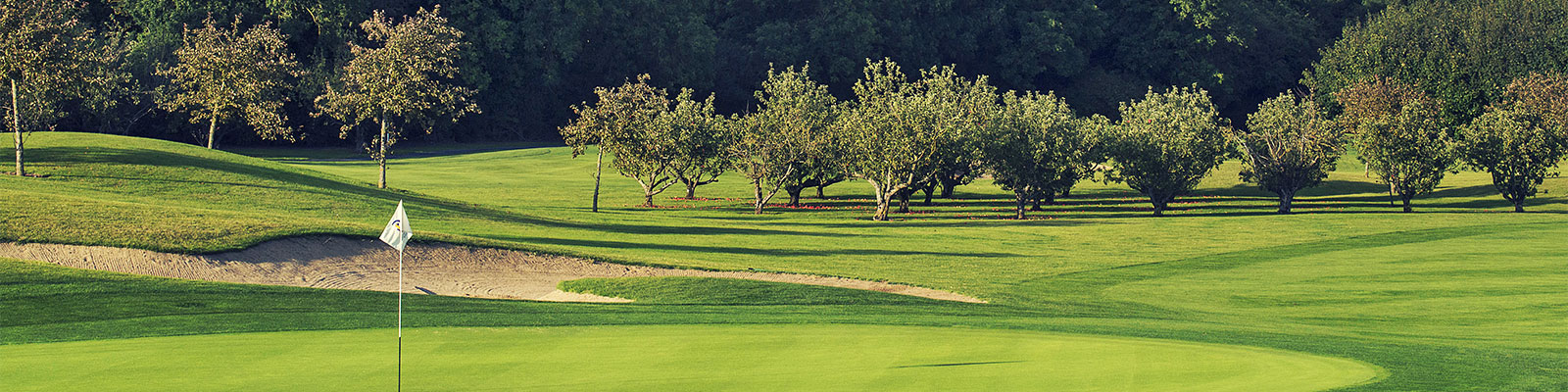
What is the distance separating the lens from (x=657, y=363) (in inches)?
651

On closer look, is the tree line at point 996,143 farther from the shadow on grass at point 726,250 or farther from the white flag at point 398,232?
the white flag at point 398,232

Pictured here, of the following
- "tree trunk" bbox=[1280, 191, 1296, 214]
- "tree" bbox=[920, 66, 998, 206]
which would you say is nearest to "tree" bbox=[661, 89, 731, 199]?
"tree" bbox=[920, 66, 998, 206]

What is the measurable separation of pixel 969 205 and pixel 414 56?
1043 inches

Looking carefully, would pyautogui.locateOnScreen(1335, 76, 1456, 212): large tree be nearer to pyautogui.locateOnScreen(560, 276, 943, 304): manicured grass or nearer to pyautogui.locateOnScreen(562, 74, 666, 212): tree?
pyautogui.locateOnScreen(562, 74, 666, 212): tree

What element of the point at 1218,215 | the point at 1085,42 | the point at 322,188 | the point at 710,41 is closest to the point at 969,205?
the point at 1218,215

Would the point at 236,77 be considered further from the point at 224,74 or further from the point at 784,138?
the point at 784,138

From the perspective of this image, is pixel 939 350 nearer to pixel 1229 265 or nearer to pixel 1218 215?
pixel 1229 265

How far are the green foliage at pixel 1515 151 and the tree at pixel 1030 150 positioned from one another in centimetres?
1848

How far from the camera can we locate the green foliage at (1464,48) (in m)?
90.4

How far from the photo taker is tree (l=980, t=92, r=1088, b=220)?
56750 millimetres

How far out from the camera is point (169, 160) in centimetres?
4547

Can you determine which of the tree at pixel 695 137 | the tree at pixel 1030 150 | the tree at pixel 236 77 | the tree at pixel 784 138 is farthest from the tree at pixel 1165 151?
the tree at pixel 236 77

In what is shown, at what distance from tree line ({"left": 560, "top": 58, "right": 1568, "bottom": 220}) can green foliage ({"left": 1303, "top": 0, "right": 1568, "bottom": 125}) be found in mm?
27765

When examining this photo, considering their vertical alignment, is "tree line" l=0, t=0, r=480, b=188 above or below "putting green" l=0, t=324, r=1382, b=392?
above
